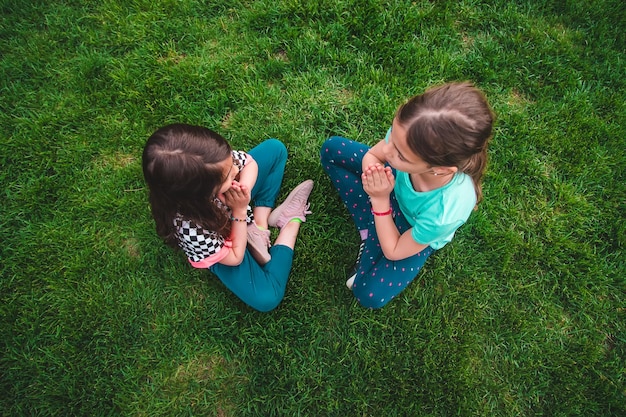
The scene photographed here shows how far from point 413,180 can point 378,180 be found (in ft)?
0.59

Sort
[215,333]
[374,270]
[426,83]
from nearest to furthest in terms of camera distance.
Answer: [374,270], [215,333], [426,83]

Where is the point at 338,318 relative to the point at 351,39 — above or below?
below

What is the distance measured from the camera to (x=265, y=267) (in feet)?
7.82

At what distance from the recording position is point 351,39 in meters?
2.85

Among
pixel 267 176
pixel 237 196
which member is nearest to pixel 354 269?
pixel 267 176

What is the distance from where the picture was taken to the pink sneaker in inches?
98.5

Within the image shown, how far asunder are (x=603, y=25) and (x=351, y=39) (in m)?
1.78

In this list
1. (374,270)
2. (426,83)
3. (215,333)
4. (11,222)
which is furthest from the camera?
(426,83)

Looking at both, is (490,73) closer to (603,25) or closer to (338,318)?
(603,25)

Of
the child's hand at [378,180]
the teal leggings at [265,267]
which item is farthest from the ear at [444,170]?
the teal leggings at [265,267]

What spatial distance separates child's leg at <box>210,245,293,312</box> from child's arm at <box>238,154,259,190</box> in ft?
1.39

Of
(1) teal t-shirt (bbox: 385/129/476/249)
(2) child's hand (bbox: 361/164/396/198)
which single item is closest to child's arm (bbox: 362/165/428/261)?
(2) child's hand (bbox: 361/164/396/198)

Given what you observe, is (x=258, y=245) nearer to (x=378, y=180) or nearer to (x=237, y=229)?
(x=237, y=229)

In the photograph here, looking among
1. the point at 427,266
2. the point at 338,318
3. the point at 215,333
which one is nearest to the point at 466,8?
the point at 427,266
